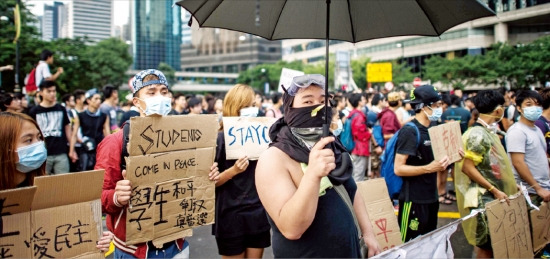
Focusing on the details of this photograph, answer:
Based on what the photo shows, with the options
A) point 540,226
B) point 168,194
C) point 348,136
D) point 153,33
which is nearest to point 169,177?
point 168,194

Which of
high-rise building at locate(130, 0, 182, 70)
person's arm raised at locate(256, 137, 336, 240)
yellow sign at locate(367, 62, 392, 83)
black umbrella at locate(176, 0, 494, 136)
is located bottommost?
person's arm raised at locate(256, 137, 336, 240)

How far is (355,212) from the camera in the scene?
2424 millimetres

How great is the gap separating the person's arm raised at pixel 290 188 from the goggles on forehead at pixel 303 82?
1.07ft

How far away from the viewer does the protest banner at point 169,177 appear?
8.66 feet

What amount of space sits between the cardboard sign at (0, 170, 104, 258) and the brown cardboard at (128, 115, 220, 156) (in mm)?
377

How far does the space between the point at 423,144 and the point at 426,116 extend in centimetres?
32

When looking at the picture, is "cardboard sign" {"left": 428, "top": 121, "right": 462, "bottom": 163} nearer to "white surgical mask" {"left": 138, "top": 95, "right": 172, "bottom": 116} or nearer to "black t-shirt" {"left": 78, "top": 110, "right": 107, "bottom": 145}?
"white surgical mask" {"left": 138, "top": 95, "right": 172, "bottom": 116}

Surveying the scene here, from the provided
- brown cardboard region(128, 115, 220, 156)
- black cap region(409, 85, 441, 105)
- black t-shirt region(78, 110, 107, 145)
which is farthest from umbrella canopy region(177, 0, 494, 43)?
black t-shirt region(78, 110, 107, 145)

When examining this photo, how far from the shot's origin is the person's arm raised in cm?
185

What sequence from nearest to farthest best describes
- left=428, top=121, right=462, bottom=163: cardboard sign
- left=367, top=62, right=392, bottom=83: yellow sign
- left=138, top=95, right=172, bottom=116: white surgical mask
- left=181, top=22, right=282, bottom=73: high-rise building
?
left=138, top=95, right=172, bottom=116: white surgical mask → left=428, top=121, right=462, bottom=163: cardboard sign → left=367, top=62, right=392, bottom=83: yellow sign → left=181, top=22, right=282, bottom=73: high-rise building

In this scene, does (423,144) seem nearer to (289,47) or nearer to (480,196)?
(480,196)

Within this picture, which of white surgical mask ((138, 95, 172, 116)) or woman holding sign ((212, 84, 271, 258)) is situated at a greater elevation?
white surgical mask ((138, 95, 172, 116))

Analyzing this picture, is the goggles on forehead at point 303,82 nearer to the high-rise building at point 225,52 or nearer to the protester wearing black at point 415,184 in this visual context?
the protester wearing black at point 415,184

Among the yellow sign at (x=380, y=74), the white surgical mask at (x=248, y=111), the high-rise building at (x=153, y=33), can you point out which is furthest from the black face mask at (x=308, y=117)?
the high-rise building at (x=153, y=33)
